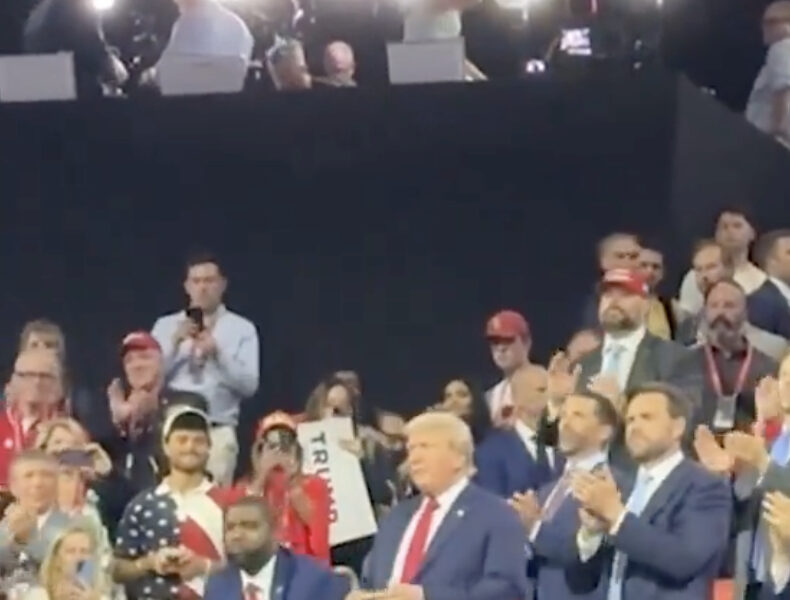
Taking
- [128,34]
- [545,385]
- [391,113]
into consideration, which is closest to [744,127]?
[391,113]

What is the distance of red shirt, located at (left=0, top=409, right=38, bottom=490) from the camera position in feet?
28.1

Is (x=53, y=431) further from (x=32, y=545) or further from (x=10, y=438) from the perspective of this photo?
(x=32, y=545)

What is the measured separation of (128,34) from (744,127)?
285 cm

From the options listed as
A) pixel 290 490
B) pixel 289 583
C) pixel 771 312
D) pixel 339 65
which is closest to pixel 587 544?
pixel 289 583

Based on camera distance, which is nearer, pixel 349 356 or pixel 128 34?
pixel 349 356

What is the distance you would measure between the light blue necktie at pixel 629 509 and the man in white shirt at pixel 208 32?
400 cm

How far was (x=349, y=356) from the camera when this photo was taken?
9.94 metres

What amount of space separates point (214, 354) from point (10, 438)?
94cm

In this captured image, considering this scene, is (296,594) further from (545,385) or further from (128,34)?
(128,34)

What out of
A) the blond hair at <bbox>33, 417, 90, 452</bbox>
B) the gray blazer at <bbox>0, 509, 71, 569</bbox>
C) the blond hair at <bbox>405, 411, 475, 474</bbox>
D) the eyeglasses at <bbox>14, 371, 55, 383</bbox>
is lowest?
the gray blazer at <bbox>0, 509, 71, 569</bbox>

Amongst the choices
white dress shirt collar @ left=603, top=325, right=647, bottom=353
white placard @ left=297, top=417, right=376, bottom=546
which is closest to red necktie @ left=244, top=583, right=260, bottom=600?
white placard @ left=297, top=417, right=376, bottom=546

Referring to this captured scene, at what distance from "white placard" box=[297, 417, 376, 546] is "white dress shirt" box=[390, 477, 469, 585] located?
66.5 inches

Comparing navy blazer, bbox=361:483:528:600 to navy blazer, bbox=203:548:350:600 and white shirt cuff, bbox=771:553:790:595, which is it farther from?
white shirt cuff, bbox=771:553:790:595

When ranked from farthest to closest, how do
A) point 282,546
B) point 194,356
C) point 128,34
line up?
point 128,34 < point 194,356 < point 282,546
